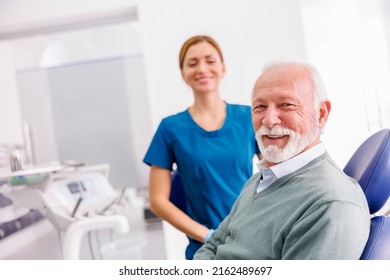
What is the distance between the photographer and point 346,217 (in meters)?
0.90

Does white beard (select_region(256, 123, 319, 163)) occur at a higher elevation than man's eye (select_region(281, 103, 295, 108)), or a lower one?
lower

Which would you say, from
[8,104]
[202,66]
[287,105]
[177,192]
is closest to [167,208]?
[177,192]

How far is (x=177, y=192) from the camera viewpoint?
158 cm

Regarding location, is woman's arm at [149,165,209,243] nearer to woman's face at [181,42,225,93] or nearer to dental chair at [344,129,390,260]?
woman's face at [181,42,225,93]

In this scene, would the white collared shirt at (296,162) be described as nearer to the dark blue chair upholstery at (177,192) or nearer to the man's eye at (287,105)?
the man's eye at (287,105)

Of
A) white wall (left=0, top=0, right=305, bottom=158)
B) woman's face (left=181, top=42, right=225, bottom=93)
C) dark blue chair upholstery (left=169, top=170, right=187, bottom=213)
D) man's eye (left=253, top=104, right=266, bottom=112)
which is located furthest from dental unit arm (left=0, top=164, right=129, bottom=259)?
man's eye (left=253, top=104, right=266, bottom=112)

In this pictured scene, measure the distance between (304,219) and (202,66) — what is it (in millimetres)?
715

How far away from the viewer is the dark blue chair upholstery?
61.9 inches

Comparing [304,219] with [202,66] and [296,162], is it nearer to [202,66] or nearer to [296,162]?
[296,162]

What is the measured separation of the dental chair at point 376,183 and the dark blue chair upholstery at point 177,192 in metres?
0.60

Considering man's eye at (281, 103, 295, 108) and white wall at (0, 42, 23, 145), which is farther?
white wall at (0, 42, 23, 145)

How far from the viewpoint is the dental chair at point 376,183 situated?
94cm
